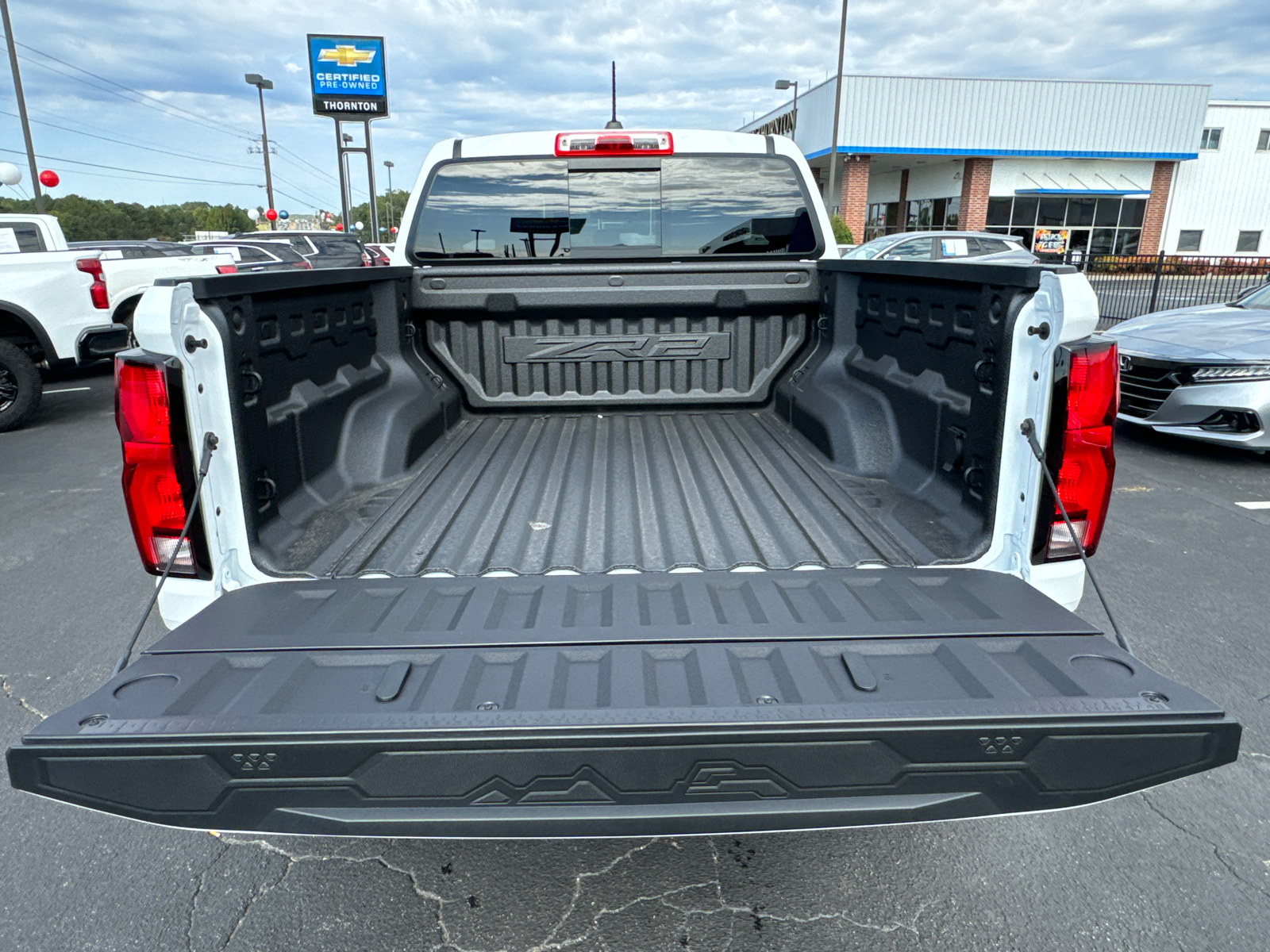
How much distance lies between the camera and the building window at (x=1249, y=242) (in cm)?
3538

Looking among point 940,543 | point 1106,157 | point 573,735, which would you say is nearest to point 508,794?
point 573,735

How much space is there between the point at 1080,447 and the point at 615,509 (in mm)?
1541

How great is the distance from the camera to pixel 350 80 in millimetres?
19312

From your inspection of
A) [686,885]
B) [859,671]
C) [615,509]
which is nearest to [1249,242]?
[615,509]

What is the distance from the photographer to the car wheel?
25.8 feet

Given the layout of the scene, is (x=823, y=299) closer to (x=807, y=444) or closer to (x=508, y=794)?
(x=807, y=444)

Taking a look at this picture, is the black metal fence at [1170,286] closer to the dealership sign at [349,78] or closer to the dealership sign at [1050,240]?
the dealership sign at [1050,240]

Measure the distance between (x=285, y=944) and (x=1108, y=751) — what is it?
6.72 ft

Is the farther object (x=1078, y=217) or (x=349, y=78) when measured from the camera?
(x=1078, y=217)

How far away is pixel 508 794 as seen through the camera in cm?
152

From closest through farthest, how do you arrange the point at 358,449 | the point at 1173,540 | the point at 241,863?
1. the point at 241,863
2. the point at 358,449
3. the point at 1173,540

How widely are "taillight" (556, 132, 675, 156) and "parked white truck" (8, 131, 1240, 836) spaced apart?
19mm

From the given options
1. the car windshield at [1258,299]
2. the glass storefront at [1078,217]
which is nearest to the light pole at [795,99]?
the glass storefront at [1078,217]

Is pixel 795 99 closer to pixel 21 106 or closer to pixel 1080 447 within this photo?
pixel 21 106
